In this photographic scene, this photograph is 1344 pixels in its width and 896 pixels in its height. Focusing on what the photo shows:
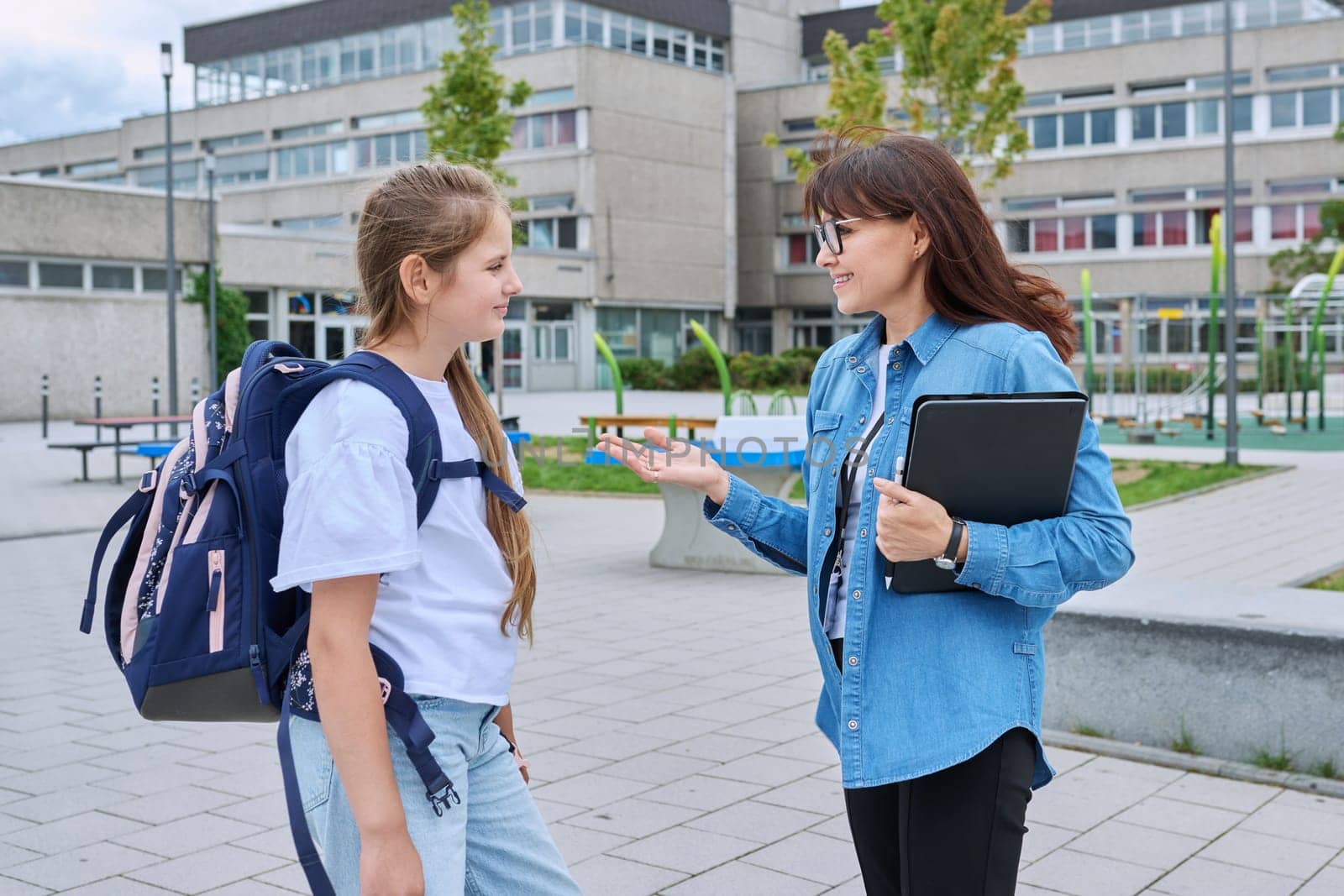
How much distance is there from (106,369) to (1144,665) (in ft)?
101

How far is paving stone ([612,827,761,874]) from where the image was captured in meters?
4.30

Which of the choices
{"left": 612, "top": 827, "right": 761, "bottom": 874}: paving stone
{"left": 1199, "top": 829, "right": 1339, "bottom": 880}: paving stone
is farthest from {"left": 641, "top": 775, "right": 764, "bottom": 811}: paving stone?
{"left": 1199, "top": 829, "right": 1339, "bottom": 880}: paving stone

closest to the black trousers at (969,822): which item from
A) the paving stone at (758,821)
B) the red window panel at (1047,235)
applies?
the paving stone at (758,821)

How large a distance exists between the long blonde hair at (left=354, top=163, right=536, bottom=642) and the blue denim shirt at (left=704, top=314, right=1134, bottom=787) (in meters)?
0.51

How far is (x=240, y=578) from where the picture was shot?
2.03 meters

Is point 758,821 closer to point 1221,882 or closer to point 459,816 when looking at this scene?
point 1221,882

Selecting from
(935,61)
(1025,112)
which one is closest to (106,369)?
(935,61)

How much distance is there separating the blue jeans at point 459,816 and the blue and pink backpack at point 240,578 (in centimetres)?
3

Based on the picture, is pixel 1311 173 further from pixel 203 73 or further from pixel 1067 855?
pixel 1067 855

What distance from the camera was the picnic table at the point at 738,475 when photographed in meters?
10.1

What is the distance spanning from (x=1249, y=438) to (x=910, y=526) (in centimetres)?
2349

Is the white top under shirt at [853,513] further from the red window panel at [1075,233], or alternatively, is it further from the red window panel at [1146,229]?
the red window panel at [1075,233]

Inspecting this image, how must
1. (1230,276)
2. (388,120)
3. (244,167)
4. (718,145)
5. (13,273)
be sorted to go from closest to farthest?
1. (1230,276)
2. (13,273)
3. (718,145)
4. (388,120)
5. (244,167)

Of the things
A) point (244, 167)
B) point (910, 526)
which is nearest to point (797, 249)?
point (244, 167)
